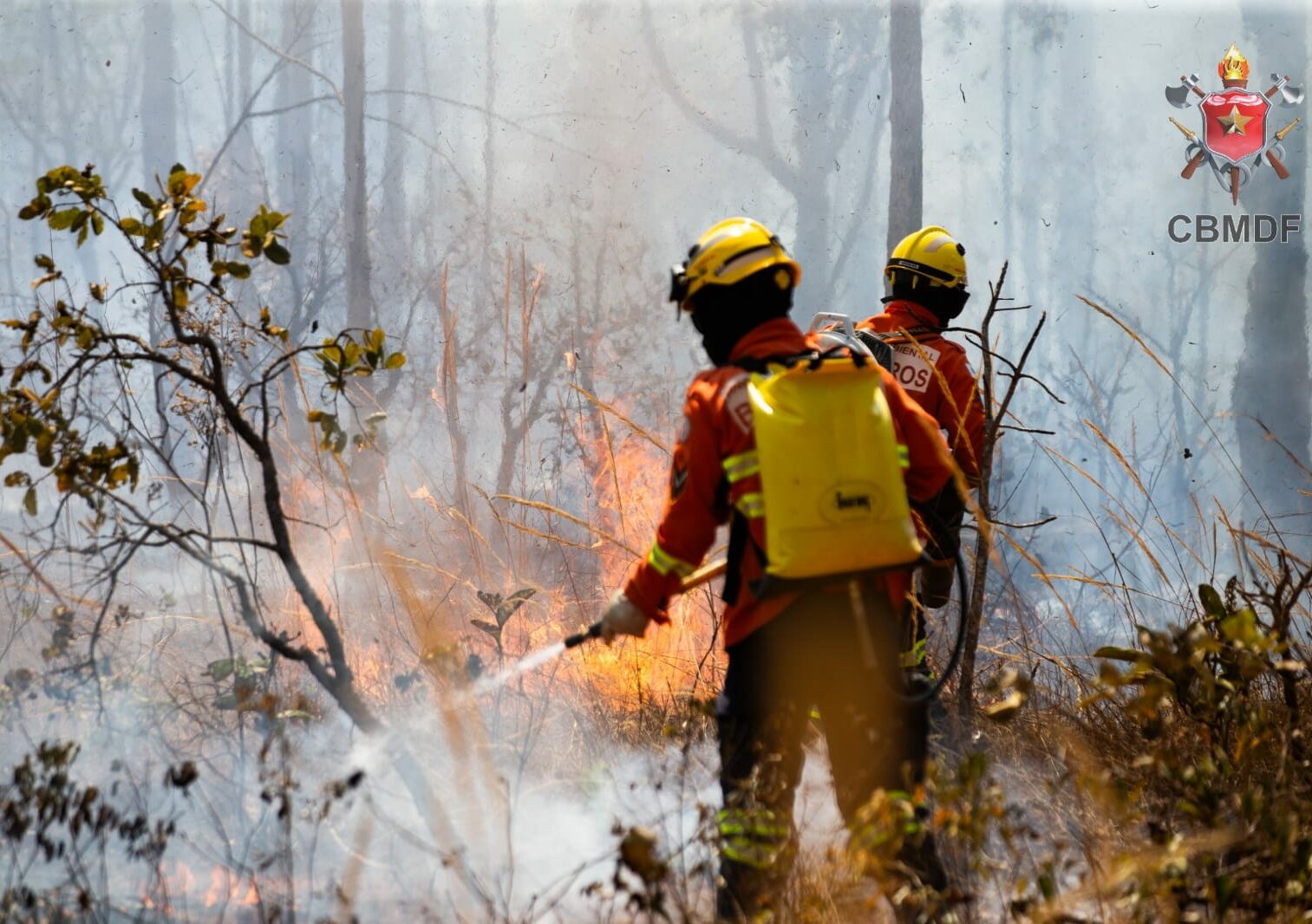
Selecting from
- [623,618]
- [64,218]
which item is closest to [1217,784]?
[623,618]

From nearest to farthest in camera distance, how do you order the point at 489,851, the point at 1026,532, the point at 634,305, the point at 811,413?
the point at 811,413 < the point at 489,851 < the point at 634,305 < the point at 1026,532

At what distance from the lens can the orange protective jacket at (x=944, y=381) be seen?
13.9ft

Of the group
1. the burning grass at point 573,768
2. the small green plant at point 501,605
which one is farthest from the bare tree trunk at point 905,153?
the small green plant at point 501,605

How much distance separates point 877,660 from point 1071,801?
146 centimetres

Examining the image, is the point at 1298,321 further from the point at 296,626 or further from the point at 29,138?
the point at 29,138

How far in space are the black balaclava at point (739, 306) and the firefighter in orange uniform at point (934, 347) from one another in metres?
1.40

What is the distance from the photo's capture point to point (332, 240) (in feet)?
36.5

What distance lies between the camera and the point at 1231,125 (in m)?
10.9

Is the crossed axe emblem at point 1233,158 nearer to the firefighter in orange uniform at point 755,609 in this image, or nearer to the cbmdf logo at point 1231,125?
the cbmdf logo at point 1231,125

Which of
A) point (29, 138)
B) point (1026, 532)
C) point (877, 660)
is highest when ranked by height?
point (29, 138)

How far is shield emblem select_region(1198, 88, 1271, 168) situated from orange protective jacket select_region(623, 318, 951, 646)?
981 cm

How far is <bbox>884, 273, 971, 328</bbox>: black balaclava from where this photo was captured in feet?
14.4

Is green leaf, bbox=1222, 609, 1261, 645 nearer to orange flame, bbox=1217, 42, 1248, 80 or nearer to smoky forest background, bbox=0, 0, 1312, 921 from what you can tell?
smoky forest background, bbox=0, 0, 1312, 921

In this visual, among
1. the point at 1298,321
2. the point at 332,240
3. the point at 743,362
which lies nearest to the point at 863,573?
the point at 743,362
